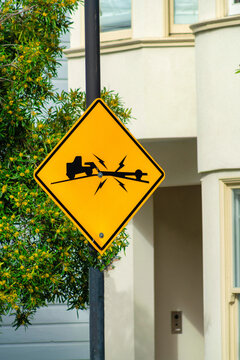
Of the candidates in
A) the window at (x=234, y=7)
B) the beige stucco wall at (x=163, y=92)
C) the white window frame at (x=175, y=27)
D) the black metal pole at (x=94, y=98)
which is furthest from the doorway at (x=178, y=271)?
the black metal pole at (x=94, y=98)

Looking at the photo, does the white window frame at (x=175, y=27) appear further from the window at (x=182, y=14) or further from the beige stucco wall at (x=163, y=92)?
the beige stucco wall at (x=163, y=92)

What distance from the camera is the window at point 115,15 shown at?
1338 centimetres

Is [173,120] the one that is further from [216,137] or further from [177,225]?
[177,225]

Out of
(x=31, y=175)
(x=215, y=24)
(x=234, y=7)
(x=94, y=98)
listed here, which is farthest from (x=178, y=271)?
(x=94, y=98)

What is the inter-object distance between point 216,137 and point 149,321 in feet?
11.3

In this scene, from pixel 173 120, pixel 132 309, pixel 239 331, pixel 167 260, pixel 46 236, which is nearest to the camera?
pixel 46 236

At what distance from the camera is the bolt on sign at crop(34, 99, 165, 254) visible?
24.3ft

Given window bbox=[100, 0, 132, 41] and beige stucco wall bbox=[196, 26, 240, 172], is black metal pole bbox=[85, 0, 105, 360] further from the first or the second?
window bbox=[100, 0, 132, 41]

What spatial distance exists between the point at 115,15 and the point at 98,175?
6.42 meters

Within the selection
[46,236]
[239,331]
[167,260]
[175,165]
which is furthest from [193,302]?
[46,236]

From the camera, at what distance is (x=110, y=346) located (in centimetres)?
1412

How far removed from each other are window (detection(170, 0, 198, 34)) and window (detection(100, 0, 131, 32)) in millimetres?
603

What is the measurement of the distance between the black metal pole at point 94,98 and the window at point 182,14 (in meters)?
5.31

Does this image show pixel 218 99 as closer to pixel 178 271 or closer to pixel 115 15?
pixel 115 15
